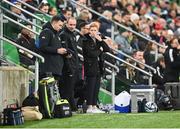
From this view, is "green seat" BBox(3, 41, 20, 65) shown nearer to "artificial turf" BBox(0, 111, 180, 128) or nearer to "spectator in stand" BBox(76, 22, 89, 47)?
"spectator in stand" BBox(76, 22, 89, 47)

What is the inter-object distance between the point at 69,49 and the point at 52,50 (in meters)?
0.53

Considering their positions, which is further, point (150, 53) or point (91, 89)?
point (150, 53)

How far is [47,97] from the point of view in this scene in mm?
14789

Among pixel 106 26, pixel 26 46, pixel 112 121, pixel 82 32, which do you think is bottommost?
pixel 112 121

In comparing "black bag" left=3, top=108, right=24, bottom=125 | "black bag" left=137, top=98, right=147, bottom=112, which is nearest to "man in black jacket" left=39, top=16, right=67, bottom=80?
"black bag" left=3, top=108, right=24, bottom=125

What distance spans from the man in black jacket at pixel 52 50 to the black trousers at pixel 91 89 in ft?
2.92

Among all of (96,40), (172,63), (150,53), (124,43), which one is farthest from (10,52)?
(150,53)

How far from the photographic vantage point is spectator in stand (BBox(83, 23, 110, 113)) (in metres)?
16.3

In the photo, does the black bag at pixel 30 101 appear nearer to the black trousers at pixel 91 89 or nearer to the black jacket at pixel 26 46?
the black jacket at pixel 26 46

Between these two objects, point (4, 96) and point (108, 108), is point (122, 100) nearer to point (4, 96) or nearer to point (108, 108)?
point (108, 108)

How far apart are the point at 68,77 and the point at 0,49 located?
163cm

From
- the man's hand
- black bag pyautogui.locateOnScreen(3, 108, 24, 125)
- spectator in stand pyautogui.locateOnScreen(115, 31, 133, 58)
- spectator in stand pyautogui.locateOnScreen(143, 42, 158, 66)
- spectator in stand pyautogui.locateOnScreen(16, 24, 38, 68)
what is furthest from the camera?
spectator in stand pyautogui.locateOnScreen(115, 31, 133, 58)

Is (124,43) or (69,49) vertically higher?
(124,43)

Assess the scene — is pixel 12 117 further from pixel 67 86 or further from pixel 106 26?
pixel 106 26
